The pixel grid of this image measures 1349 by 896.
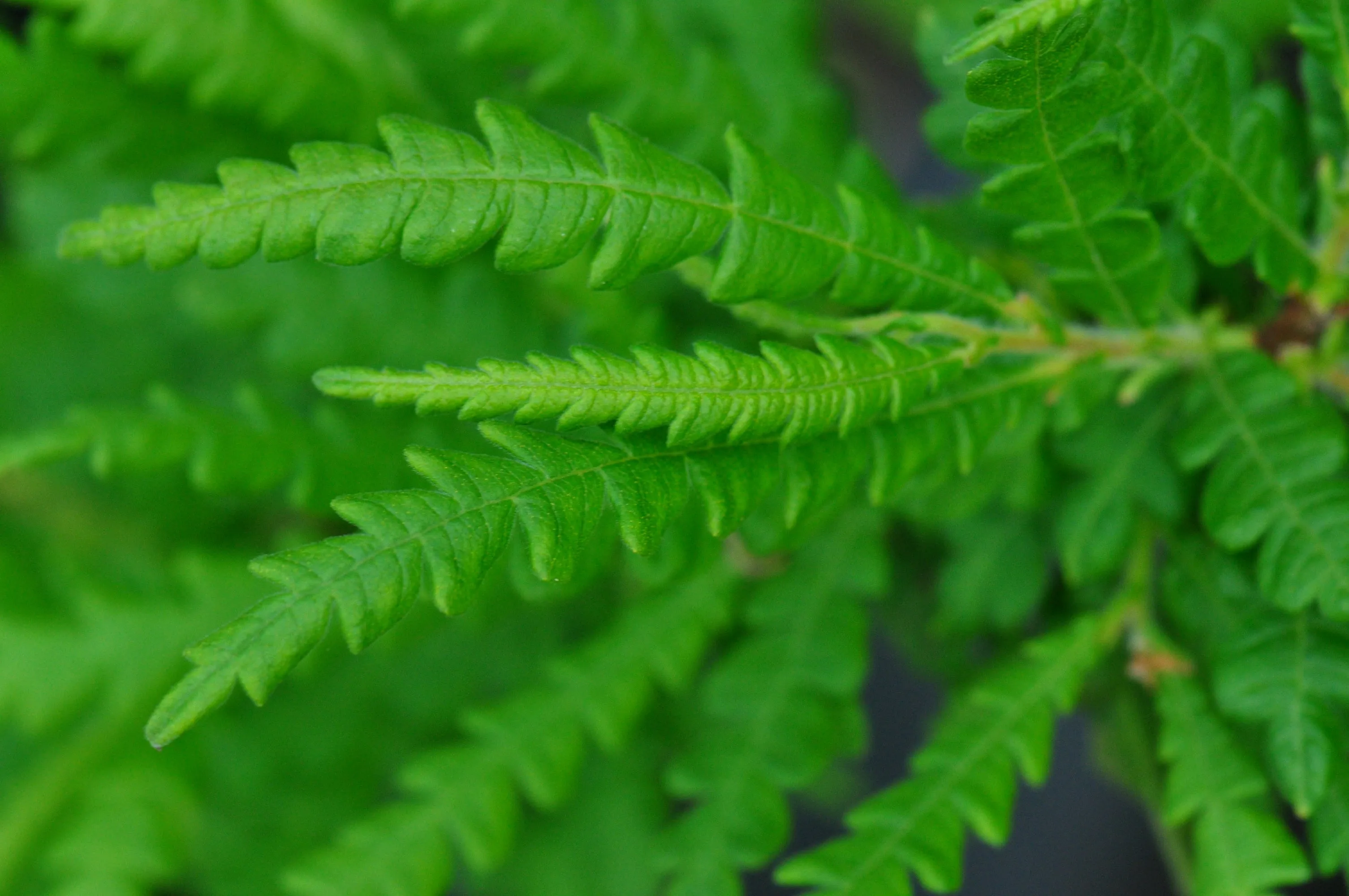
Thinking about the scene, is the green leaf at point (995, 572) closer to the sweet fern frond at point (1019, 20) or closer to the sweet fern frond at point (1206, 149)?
the sweet fern frond at point (1206, 149)

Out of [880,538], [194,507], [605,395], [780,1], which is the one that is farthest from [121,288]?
[605,395]

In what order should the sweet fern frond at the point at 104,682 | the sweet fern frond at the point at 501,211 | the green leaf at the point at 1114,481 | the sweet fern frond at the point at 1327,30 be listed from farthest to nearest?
1. the sweet fern frond at the point at 104,682
2. the green leaf at the point at 1114,481
3. the sweet fern frond at the point at 1327,30
4. the sweet fern frond at the point at 501,211

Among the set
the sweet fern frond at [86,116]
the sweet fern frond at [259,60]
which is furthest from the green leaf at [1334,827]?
the sweet fern frond at [86,116]

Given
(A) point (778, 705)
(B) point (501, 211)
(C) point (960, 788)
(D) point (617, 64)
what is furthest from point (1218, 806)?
(D) point (617, 64)

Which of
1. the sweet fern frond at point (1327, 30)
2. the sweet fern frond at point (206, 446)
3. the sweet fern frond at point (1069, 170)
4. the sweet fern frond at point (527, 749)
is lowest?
the sweet fern frond at point (527, 749)

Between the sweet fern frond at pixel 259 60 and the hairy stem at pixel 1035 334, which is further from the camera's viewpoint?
the sweet fern frond at pixel 259 60

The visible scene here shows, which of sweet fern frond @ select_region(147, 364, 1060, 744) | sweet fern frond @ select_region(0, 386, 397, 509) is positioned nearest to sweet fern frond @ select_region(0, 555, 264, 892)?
sweet fern frond @ select_region(0, 386, 397, 509)

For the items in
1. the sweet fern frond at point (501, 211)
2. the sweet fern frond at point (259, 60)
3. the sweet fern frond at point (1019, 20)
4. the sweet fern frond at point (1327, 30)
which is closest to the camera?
the sweet fern frond at point (1019, 20)
